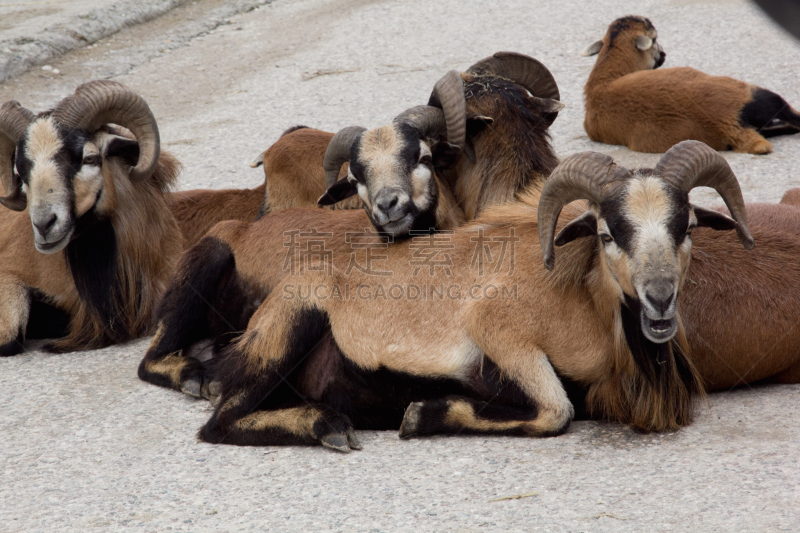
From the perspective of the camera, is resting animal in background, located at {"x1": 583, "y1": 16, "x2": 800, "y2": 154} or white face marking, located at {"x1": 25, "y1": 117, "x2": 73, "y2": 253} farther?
resting animal in background, located at {"x1": 583, "y1": 16, "x2": 800, "y2": 154}

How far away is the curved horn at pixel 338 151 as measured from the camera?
20.7 feet

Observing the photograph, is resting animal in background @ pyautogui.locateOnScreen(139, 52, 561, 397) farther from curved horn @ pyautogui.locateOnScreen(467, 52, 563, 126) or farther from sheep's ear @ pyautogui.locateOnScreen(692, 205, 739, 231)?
sheep's ear @ pyautogui.locateOnScreen(692, 205, 739, 231)

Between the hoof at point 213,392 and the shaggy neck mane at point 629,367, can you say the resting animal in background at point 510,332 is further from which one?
the hoof at point 213,392

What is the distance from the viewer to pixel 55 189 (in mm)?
6348

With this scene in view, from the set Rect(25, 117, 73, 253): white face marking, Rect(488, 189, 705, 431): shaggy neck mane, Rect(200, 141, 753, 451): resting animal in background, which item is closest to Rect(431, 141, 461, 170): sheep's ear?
Rect(200, 141, 753, 451): resting animal in background

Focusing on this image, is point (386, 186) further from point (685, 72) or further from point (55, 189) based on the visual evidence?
point (685, 72)

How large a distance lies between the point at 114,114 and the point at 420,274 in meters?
3.15

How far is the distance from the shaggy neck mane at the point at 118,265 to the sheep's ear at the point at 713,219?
4.51 metres

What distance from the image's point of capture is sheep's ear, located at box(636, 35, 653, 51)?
36.7 ft

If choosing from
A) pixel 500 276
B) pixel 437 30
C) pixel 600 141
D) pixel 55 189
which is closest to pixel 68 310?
pixel 55 189

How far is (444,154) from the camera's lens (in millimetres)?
6371

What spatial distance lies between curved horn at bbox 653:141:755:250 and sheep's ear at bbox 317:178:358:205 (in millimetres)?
2395

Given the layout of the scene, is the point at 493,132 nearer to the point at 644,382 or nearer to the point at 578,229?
the point at 578,229

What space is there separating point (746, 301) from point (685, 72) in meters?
6.07
